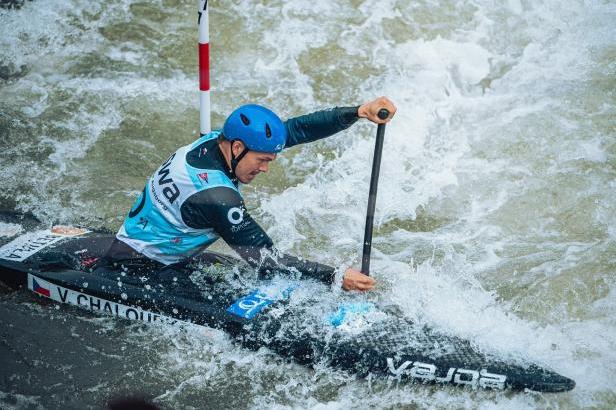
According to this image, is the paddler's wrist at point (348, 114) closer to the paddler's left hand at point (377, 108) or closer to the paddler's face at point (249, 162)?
the paddler's left hand at point (377, 108)

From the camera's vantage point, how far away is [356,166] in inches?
261

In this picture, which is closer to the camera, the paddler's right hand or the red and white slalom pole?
the paddler's right hand

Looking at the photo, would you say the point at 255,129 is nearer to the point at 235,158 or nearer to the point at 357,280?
the point at 235,158

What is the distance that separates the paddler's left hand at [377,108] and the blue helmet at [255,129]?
0.63 meters

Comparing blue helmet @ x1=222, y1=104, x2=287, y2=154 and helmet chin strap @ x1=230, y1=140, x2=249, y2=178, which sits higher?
blue helmet @ x1=222, y1=104, x2=287, y2=154

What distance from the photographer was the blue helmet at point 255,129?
3848mm

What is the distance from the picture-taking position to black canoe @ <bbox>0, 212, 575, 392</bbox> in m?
4.05

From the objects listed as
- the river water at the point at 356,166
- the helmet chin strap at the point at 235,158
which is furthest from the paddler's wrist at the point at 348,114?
the river water at the point at 356,166

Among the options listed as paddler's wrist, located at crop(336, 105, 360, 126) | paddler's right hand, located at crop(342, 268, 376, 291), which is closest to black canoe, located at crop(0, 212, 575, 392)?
paddler's right hand, located at crop(342, 268, 376, 291)

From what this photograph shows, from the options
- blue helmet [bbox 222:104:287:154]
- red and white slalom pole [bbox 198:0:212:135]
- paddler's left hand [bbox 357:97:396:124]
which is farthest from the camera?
red and white slalom pole [bbox 198:0:212:135]

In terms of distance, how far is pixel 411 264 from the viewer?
5406mm

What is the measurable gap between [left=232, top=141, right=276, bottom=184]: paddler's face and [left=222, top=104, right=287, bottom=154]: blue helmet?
0.04 metres

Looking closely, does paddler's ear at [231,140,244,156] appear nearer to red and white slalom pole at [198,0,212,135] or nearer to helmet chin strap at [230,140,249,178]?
helmet chin strap at [230,140,249,178]

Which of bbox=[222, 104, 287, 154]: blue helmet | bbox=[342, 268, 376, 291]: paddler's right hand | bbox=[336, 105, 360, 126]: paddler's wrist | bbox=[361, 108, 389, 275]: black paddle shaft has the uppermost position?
bbox=[336, 105, 360, 126]: paddler's wrist
